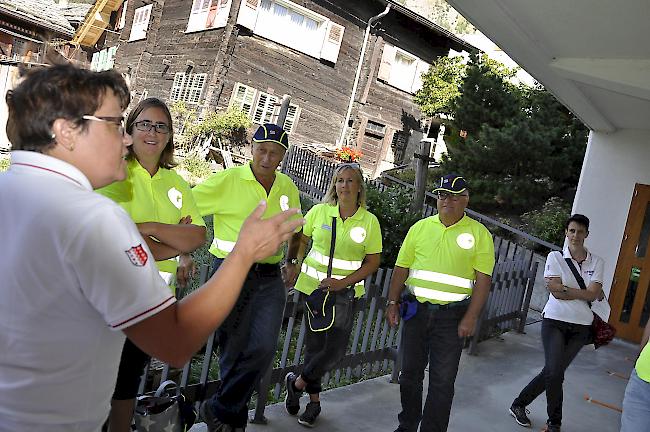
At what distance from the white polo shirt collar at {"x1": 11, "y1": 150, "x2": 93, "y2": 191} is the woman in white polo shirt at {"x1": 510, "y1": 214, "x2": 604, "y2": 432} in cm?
409

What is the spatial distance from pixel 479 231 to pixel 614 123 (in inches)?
248

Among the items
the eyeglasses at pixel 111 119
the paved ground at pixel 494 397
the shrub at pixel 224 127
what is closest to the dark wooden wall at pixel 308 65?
the shrub at pixel 224 127

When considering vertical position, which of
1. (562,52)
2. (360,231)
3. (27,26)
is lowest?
(360,231)

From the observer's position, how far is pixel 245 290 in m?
3.67

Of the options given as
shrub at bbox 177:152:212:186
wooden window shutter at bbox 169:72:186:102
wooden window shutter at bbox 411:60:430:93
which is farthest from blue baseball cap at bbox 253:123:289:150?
wooden window shutter at bbox 411:60:430:93

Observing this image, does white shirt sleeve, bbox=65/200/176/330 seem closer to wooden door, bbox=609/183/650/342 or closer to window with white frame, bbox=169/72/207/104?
wooden door, bbox=609/183/650/342

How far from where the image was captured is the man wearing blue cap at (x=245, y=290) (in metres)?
3.52

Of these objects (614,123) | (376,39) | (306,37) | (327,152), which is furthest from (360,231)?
(376,39)

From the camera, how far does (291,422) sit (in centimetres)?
415

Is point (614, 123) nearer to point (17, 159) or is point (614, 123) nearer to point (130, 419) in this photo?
point (130, 419)

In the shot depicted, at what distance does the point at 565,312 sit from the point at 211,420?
115 inches

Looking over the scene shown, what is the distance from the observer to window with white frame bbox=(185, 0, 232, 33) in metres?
19.5

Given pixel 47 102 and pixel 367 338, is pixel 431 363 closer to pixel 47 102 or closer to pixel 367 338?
pixel 367 338

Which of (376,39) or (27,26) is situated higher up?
(376,39)
